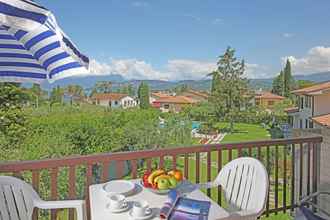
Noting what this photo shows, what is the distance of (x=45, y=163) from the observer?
230cm

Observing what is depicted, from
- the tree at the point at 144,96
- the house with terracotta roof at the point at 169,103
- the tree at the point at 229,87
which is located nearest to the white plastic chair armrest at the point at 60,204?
the tree at the point at 144,96

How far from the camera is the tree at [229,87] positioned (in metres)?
22.9

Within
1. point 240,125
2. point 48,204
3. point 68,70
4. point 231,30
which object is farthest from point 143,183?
point 231,30

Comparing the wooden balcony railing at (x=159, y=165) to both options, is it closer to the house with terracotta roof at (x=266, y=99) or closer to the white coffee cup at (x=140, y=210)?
the white coffee cup at (x=140, y=210)

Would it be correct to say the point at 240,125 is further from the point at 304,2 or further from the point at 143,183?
the point at 143,183

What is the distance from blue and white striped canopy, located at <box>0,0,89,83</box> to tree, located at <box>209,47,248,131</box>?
20.8m

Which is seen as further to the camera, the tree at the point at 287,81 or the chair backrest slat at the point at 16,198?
the tree at the point at 287,81

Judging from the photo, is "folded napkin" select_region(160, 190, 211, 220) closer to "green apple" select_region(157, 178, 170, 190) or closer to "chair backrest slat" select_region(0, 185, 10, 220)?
"green apple" select_region(157, 178, 170, 190)

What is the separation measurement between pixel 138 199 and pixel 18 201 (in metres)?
0.74

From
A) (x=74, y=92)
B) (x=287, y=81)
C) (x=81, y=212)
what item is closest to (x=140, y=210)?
(x=81, y=212)

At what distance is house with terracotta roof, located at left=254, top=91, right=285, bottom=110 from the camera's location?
1842 centimetres

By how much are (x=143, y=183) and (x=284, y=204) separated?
5.77ft

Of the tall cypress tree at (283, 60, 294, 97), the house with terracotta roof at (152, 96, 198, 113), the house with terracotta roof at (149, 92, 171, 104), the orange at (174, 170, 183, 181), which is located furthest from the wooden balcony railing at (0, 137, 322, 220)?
the house with terracotta roof at (152, 96, 198, 113)

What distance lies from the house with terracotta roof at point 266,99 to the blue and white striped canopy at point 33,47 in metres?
17.4
